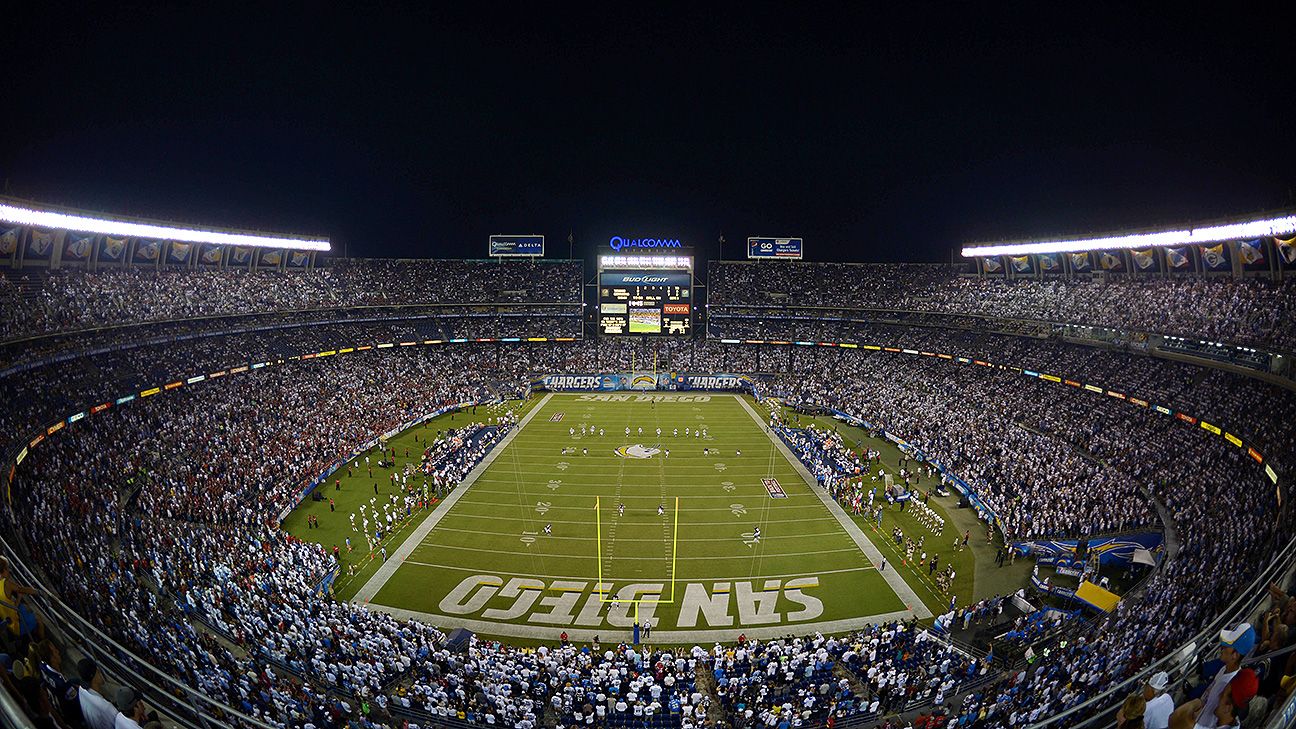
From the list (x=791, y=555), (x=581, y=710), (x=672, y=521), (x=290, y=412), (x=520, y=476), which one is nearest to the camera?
(x=581, y=710)

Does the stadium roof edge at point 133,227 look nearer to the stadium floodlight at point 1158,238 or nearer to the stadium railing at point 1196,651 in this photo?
the stadium railing at point 1196,651

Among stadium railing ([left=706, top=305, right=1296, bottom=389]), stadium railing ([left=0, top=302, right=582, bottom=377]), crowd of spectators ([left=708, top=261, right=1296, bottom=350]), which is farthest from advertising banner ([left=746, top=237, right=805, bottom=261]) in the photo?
stadium railing ([left=0, top=302, right=582, bottom=377])

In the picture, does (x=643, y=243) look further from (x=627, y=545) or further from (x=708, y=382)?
(x=627, y=545)

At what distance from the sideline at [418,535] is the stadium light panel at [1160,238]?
43.1m

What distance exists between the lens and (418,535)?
1109 inches

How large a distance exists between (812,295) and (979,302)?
20.8 meters

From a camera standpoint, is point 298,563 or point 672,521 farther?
point 672,521

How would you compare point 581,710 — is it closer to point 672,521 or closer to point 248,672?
point 248,672

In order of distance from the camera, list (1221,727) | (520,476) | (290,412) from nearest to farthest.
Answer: (1221,727), (520,476), (290,412)

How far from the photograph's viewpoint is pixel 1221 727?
5.52 metres

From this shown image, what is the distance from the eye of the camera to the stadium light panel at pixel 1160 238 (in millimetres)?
30906

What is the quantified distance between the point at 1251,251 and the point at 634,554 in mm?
39494

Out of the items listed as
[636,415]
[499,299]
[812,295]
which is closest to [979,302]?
[812,295]

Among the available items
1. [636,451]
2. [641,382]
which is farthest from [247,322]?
[641,382]
